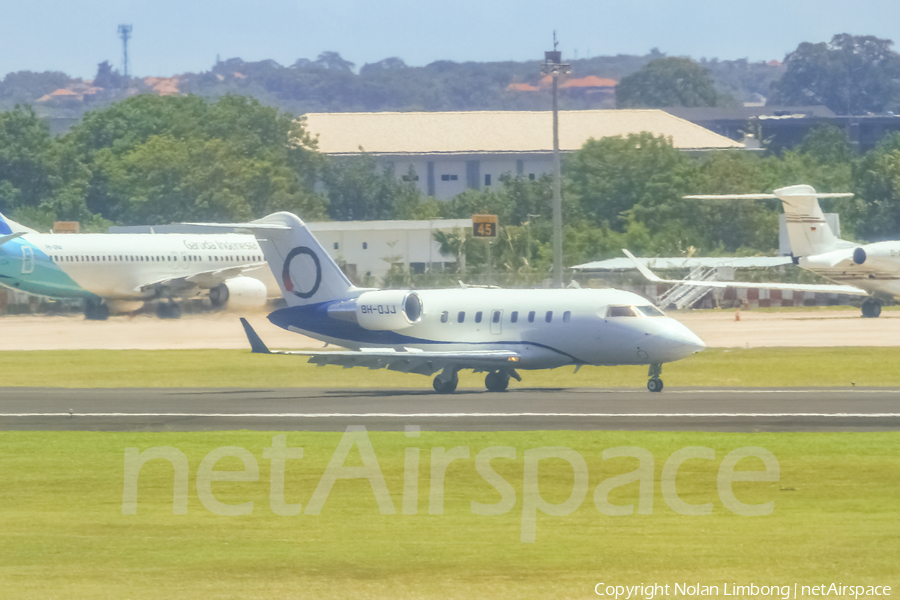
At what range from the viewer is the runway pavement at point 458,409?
31953mm

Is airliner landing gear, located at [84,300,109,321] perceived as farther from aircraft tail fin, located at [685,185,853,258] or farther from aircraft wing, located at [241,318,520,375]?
aircraft wing, located at [241,318,520,375]

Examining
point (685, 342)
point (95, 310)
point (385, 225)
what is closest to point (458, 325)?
point (685, 342)

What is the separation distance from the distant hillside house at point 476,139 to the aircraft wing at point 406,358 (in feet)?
440

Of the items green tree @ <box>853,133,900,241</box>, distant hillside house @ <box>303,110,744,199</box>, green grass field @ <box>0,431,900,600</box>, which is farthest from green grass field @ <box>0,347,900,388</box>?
distant hillside house @ <box>303,110,744,199</box>

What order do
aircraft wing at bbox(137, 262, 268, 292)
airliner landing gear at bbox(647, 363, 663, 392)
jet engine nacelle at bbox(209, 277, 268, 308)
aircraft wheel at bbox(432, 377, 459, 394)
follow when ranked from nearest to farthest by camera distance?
airliner landing gear at bbox(647, 363, 663, 392)
aircraft wheel at bbox(432, 377, 459, 394)
jet engine nacelle at bbox(209, 277, 268, 308)
aircraft wing at bbox(137, 262, 268, 292)

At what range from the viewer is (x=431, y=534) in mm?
18641

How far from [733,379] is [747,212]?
74.1 m

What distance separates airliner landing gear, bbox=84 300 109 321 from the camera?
81062 mm

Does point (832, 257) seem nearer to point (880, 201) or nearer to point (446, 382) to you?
point (446, 382)

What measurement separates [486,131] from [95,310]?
112056 mm

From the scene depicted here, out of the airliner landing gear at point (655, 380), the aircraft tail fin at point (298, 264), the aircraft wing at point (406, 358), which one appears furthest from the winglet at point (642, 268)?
the aircraft tail fin at point (298, 264)

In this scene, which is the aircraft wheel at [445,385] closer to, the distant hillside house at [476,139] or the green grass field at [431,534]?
the green grass field at [431,534]

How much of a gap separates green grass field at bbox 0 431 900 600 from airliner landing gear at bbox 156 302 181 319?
174 feet

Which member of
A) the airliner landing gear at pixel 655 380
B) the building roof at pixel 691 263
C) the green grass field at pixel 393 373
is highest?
the airliner landing gear at pixel 655 380
